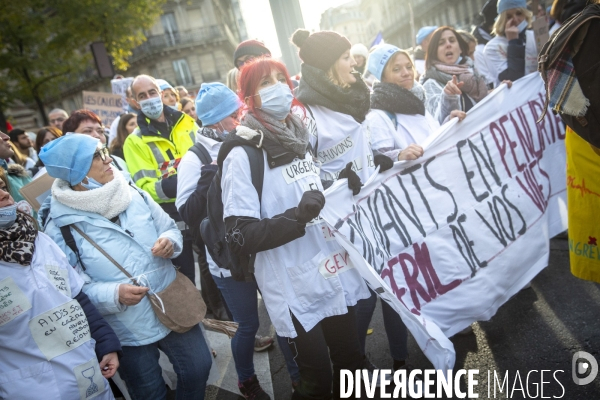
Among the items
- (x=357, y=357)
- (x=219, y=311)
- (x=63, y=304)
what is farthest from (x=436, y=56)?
(x=63, y=304)

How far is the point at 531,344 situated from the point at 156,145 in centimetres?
319

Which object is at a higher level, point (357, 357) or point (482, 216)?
point (482, 216)

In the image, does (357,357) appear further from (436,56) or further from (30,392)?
(436,56)

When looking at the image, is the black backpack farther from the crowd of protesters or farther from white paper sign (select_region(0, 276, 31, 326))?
white paper sign (select_region(0, 276, 31, 326))

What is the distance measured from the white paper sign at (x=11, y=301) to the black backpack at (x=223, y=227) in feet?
2.81

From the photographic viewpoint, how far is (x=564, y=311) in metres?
3.08

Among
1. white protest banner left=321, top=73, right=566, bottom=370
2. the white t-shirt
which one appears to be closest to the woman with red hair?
the white t-shirt

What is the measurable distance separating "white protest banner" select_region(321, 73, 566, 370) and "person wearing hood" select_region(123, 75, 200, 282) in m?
1.70

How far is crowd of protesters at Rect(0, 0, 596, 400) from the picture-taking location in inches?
75.0

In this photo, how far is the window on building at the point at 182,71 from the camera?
134ft

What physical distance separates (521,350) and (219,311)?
269cm

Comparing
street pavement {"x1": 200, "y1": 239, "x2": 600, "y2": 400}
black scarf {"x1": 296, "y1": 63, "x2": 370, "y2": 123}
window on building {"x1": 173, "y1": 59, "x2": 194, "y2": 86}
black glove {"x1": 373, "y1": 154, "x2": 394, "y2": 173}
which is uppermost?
window on building {"x1": 173, "y1": 59, "x2": 194, "y2": 86}

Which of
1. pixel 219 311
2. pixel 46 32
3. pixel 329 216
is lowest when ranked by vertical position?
pixel 219 311

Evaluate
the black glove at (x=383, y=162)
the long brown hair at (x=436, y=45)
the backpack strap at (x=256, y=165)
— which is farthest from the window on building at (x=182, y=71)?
the backpack strap at (x=256, y=165)
